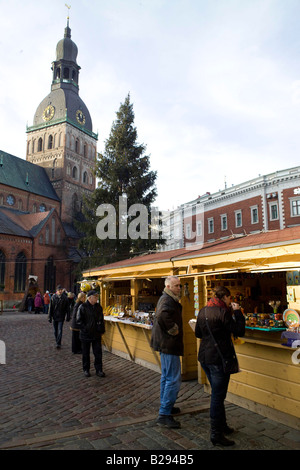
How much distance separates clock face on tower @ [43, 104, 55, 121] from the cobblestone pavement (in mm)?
56170

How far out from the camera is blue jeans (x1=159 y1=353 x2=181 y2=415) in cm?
428

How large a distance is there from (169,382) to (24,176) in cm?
4876

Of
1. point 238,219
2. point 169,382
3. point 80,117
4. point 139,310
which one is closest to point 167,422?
point 169,382

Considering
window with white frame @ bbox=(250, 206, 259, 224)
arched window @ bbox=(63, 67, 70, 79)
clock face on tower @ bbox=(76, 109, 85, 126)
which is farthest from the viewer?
arched window @ bbox=(63, 67, 70, 79)

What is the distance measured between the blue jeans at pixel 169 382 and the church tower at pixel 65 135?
4923 cm

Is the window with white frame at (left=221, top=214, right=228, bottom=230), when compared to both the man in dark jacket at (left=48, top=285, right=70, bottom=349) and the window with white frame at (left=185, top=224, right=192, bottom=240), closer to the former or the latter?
the window with white frame at (left=185, top=224, right=192, bottom=240)

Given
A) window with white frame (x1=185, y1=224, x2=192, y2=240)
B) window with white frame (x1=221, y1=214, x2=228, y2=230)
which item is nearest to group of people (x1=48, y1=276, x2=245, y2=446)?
window with white frame (x1=221, y1=214, x2=228, y2=230)

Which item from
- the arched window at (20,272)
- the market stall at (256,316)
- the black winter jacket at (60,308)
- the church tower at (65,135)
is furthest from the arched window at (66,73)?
the market stall at (256,316)

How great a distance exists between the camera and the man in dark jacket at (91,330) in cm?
698

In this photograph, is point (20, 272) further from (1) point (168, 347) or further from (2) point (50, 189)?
(1) point (168, 347)
